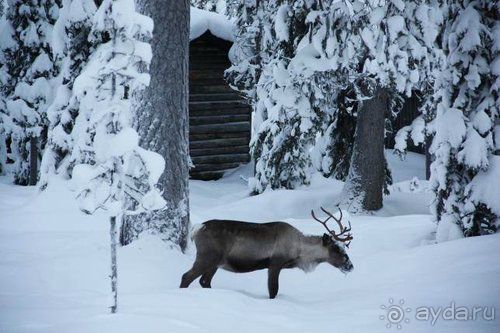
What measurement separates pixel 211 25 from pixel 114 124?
1772cm

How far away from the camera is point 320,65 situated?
1200 cm

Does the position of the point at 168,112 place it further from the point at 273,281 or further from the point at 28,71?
the point at 28,71

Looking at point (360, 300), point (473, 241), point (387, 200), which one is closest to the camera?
point (360, 300)

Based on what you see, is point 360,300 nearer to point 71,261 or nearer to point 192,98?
point 71,261

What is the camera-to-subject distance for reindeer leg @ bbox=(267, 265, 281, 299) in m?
8.24

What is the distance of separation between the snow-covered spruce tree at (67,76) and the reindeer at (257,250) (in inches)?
336

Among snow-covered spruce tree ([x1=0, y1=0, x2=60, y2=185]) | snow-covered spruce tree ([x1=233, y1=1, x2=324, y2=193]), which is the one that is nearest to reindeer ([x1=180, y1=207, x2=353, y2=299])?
snow-covered spruce tree ([x1=233, y1=1, x2=324, y2=193])

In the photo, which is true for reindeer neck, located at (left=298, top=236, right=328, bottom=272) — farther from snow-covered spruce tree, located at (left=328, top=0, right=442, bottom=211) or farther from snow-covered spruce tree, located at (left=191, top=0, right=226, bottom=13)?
snow-covered spruce tree, located at (left=191, top=0, right=226, bottom=13)

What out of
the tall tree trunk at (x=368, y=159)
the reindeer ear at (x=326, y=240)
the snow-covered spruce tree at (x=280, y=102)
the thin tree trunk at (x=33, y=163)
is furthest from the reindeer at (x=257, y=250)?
the thin tree trunk at (x=33, y=163)

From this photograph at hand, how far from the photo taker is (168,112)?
945cm

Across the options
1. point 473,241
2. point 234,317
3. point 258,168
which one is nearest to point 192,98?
A: point 258,168

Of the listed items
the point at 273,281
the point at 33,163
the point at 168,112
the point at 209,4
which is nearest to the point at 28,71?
the point at 33,163

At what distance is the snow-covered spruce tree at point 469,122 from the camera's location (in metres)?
9.70

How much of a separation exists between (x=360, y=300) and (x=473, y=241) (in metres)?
2.39
